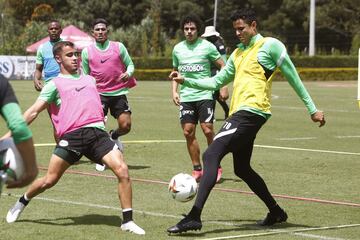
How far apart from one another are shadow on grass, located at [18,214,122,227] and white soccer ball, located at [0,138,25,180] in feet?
13.7

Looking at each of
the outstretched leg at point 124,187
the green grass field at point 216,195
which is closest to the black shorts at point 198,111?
the green grass field at point 216,195

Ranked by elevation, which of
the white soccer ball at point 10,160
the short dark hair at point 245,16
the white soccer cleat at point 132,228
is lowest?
the white soccer cleat at point 132,228

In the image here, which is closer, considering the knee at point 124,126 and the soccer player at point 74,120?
the soccer player at point 74,120

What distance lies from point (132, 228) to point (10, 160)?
378 cm

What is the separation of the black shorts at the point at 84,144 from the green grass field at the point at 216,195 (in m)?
0.74

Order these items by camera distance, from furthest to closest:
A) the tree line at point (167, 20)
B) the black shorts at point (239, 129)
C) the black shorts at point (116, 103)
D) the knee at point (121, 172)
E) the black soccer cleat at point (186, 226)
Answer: the tree line at point (167, 20)
the black shorts at point (116, 103)
the black shorts at point (239, 129)
the knee at point (121, 172)
the black soccer cleat at point (186, 226)

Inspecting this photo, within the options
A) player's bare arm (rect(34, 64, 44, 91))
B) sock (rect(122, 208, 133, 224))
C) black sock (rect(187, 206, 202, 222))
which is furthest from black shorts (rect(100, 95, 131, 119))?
black sock (rect(187, 206, 202, 222))

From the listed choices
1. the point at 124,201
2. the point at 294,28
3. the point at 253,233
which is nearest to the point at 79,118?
the point at 124,201

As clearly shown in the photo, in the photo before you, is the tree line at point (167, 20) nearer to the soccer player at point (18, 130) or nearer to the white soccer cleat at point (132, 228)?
the white soccer cleat at point (132, 228)

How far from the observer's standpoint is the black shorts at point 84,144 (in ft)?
32.0

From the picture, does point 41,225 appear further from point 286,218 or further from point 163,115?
point 163,115

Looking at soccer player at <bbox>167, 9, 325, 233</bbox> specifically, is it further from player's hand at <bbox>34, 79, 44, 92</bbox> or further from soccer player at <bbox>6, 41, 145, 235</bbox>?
player's hand at <bbox>34, 79, 44, 92</bbox>

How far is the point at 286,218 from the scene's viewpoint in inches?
398

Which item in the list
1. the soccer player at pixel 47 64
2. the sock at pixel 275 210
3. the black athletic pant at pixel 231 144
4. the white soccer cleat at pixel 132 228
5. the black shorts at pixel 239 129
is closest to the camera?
the white soccer cleat at pixel 132 228
